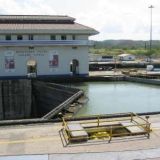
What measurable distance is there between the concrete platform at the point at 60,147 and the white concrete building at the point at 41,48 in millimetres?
29630

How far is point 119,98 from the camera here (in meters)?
36.5

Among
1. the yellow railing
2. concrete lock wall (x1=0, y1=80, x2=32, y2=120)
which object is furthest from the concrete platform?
concrete lock wall (x1=0, y1=80, x2=32, y2=120)

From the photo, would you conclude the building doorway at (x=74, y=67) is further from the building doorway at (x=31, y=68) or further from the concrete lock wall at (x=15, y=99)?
the concrete lock wall at (x=15, y=99)

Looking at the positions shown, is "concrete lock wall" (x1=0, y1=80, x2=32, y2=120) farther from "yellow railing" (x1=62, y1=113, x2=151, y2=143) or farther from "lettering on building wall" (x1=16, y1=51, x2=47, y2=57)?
"yellow railing" (x1=62, y1=113, x2=151, y2=143)

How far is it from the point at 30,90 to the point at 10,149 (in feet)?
92.0

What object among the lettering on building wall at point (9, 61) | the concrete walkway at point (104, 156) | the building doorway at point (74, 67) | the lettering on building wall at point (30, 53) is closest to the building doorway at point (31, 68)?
the lettering on building wall at point (30, 53)

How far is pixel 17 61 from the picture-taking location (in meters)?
47.9

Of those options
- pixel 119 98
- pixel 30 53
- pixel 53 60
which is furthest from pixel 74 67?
pixel 119 98

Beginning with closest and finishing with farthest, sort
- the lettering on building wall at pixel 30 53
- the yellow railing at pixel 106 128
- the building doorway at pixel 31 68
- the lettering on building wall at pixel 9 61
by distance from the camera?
the yellow railing at pixel 106 128 < the lettering on building wall at pixel 9 61 < the lettering on building wall at pixel 30 53 < the building doorway at pixel 31 68

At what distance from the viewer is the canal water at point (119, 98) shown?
3078 centimetres

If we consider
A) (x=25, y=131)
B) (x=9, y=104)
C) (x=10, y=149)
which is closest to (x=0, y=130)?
(x=25, y=131)

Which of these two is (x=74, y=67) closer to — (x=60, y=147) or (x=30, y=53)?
(x=30, y=53)

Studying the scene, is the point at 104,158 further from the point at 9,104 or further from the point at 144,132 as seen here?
the point at 9,104

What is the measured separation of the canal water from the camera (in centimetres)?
3078
